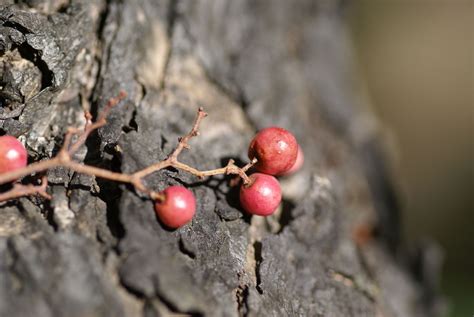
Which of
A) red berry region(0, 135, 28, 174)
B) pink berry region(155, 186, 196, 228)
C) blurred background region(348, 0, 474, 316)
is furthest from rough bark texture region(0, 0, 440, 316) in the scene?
blurred background region(348, 0, 474, 316)

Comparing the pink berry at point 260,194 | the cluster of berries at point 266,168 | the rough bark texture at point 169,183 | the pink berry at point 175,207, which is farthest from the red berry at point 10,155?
the pink berry at point 260,194

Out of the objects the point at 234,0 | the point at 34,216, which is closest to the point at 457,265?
the point at 234,0

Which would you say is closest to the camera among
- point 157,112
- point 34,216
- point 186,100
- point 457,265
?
point 34,216

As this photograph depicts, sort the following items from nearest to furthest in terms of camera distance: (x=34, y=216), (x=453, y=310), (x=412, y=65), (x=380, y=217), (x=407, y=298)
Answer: (x=34, y=216) → (x=407, y=298) → (x=380, y=217) → (x=453, y=310) → (x=412, y=65)

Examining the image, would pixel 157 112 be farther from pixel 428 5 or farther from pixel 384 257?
pixel 428 5

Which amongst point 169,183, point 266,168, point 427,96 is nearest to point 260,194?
point 266,168
